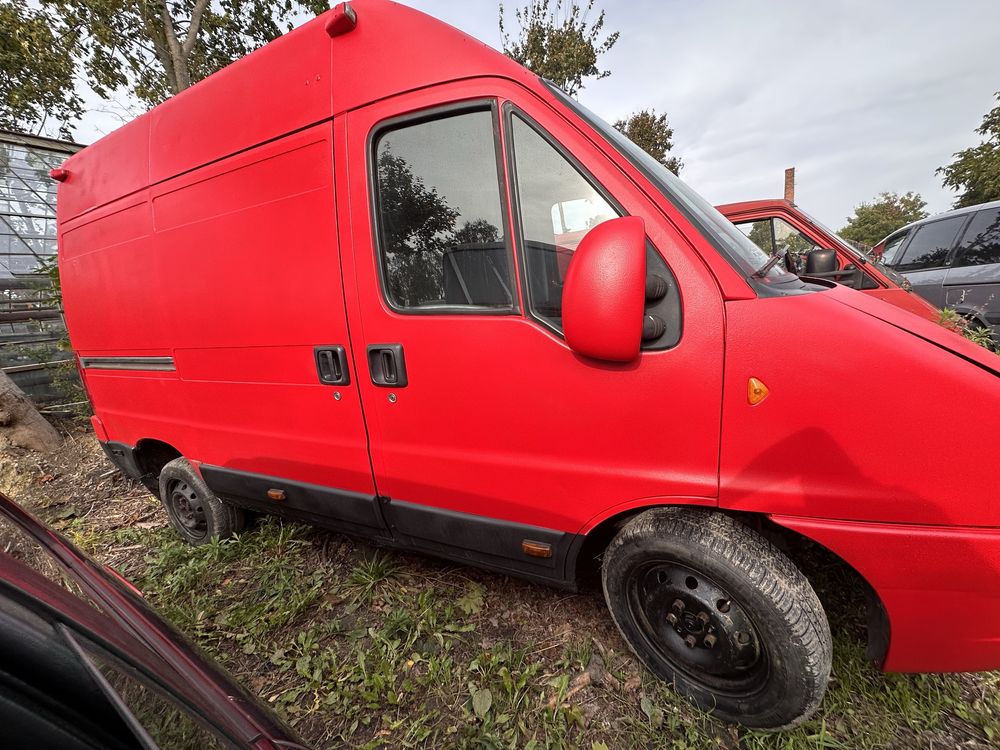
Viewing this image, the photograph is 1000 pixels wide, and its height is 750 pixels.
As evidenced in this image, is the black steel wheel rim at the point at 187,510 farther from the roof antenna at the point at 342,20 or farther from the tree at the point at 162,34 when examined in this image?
the tree at the point at 162,34

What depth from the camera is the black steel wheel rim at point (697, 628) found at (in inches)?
60.2

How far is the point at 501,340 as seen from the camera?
161cm

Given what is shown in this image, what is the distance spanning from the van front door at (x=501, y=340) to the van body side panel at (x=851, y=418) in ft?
0.31

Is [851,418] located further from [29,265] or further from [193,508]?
[29,265]

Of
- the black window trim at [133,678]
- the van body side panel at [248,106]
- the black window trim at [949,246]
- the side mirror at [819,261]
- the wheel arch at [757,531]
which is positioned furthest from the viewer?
the black window trim at [949,246]

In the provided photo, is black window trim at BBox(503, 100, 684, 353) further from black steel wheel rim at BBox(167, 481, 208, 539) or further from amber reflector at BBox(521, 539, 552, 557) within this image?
black steel wheel rim at BBox(167, 481, 208, 539)

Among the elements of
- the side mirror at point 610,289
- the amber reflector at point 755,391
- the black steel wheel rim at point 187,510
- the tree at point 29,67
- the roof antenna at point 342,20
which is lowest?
the black steel wheel rim at point 187,510

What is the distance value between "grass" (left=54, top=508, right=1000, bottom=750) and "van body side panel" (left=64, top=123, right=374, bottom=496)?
0.75m

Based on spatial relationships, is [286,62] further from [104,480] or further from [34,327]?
[34,327]

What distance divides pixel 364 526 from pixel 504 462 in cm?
96

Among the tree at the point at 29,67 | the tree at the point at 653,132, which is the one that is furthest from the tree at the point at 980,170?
the tree at the point at 29,67

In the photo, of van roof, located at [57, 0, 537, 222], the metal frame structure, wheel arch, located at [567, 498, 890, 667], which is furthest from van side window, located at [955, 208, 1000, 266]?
the metal frame structure

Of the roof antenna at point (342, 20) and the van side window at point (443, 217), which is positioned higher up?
the roof antenna at point (342, 20)

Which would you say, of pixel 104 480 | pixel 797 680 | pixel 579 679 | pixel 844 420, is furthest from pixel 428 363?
pixel 104 480
